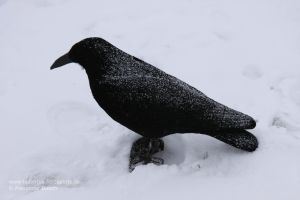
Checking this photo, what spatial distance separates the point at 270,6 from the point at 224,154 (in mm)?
2534

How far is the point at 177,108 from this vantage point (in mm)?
2727

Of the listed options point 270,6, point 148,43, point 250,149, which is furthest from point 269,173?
point 270,6

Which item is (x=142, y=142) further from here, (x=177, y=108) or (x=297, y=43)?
(x=297, y=43)

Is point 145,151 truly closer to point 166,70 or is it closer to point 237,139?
point 237,139

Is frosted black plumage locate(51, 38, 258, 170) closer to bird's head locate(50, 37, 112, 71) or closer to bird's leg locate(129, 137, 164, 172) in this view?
bird's head locate(50, 37, 112, 71)

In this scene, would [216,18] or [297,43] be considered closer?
[297,43]

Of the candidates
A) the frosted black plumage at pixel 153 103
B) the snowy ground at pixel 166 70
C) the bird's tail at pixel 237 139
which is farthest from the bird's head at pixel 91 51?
the bird's tail at pixel 237 139

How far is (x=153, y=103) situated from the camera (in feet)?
8.93

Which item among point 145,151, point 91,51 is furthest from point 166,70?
point 91,51

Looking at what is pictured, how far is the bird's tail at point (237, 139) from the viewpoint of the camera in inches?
110

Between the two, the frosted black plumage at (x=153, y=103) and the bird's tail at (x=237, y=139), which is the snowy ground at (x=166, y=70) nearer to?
the bird's tail at (x=237, y=139)

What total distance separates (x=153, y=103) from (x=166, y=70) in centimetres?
131

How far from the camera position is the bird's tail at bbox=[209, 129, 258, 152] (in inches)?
110

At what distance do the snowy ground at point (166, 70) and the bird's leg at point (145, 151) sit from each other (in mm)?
60
